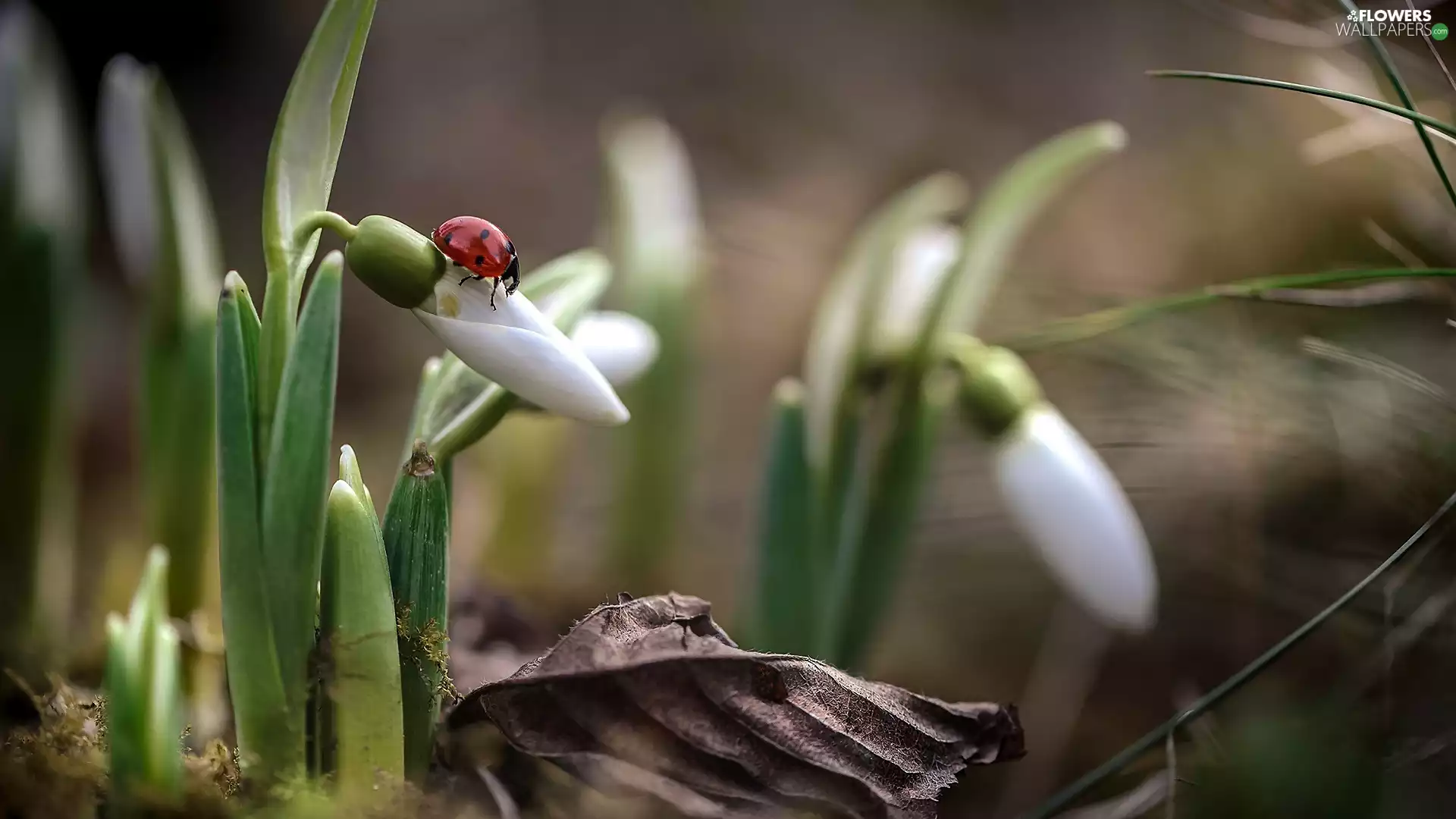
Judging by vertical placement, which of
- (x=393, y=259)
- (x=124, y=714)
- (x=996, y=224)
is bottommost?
(x=124, y=714)

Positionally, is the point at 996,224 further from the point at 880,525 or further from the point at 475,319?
the point at 475,319

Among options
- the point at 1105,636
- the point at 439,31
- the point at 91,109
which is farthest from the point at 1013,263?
the point at 91,109

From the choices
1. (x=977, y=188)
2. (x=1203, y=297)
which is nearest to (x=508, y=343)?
(x=1203, y=297)

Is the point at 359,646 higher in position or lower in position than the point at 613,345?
lower

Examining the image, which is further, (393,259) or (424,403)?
(424,403)

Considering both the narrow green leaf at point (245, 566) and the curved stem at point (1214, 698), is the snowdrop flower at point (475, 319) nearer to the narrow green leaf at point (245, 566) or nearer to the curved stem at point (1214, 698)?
the narrow green leaf at point (245, 566)

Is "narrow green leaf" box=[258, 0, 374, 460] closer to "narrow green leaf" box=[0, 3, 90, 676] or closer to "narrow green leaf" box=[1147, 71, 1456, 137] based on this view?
"narrow green leaf" box=[1147, 71, 1456, 137]

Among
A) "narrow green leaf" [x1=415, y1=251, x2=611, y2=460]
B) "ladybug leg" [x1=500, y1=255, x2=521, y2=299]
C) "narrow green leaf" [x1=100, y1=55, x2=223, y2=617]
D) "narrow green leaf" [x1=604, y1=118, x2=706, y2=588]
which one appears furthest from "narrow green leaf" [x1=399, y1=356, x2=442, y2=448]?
"narrow green leaf" [x1=604, y1=118, x2=706, y2=588]
